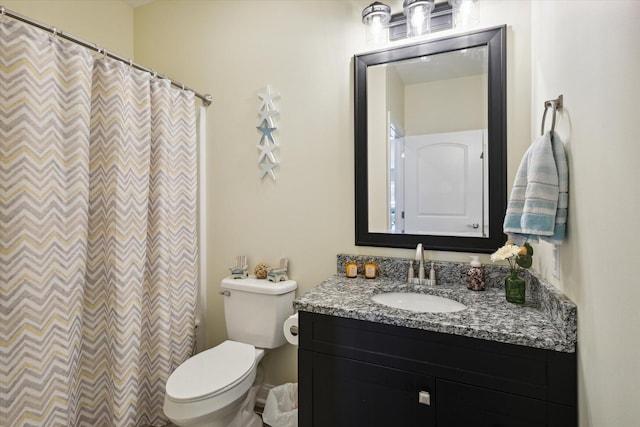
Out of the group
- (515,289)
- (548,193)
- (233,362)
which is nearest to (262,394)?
(233,362)

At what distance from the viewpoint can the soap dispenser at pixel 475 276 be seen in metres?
1.51

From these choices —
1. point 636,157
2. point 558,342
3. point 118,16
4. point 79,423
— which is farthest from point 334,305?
point 118,16

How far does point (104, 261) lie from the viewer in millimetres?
1652

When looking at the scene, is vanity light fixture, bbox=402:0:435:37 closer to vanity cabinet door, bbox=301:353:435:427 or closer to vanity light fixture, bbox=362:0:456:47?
vanity light fixture, bbox=362:0:456:47

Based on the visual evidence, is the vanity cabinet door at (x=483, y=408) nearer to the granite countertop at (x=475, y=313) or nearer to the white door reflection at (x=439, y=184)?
the granite countertop at (x=475, y=313)

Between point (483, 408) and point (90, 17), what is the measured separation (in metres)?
3.11

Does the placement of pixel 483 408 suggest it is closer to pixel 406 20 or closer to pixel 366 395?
pixel 366 395

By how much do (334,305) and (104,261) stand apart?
1.18 meters

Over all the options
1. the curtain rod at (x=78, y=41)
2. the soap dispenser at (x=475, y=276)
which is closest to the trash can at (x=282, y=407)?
the soap dispenser at (x=475, y=276)

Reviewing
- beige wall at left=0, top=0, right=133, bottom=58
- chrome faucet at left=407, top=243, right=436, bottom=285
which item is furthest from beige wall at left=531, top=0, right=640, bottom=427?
beige wall at left=0, top=0, right=133, bottom=58

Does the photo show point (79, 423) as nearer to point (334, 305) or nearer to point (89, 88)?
point (334, 305)

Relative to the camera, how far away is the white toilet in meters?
1.41

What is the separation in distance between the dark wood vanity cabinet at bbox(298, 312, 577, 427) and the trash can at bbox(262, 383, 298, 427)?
18.0 inches

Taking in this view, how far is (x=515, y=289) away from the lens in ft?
4.37
